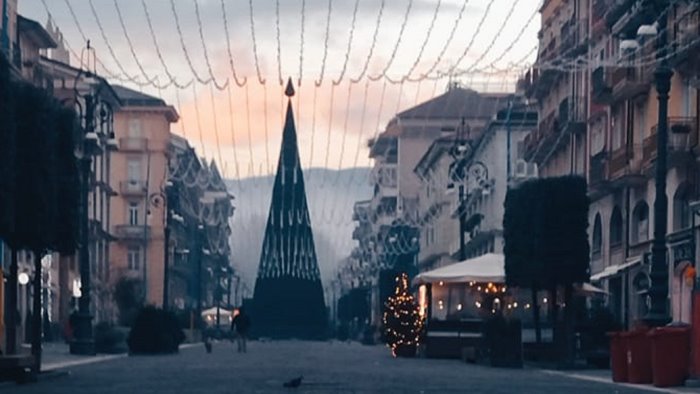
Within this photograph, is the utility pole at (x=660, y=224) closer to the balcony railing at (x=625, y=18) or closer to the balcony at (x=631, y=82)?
the balcony railing at (x=625, y=18)

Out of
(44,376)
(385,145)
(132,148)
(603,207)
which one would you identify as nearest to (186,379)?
(44,376)

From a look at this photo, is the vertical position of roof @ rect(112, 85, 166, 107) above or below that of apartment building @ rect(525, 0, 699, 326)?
above

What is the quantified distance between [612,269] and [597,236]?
6776mm

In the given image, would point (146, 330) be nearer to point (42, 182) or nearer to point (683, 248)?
point (683, 248)

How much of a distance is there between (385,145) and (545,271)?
451ft

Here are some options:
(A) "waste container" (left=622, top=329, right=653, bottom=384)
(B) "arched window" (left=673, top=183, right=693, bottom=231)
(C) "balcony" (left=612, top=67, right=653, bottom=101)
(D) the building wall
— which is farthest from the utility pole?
(D) the building wall

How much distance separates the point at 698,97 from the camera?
52.7m

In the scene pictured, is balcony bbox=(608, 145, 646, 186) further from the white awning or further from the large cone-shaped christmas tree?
the large cone-shaped christmas tree

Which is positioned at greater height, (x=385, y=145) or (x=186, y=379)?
(x=385, y=145)

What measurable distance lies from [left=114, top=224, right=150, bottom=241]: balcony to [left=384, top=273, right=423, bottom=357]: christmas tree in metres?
80.1

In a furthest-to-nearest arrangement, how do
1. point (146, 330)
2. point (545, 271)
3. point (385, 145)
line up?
point (385, 145) → point (146, 330) → point (545, 271)

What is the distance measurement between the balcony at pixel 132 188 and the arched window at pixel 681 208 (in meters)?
88.3

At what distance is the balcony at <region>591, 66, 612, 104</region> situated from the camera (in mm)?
65188

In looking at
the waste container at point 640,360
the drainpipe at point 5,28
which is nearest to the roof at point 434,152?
the drainpipe at point 5,28
